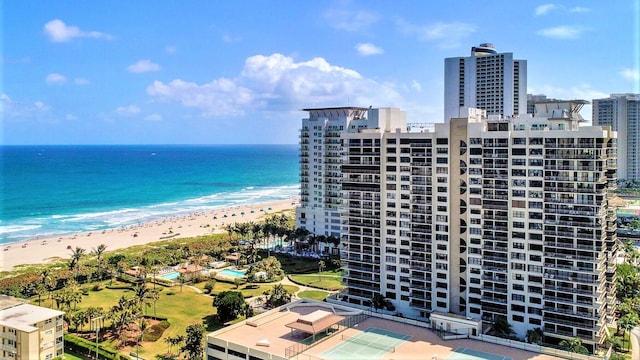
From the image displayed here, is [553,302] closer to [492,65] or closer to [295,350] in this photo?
[295,350]

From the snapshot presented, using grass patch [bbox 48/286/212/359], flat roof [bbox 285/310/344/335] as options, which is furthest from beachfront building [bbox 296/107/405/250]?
flat roof [bbox 285/310/344/335]

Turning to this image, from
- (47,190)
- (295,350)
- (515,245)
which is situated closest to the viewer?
(295,350)

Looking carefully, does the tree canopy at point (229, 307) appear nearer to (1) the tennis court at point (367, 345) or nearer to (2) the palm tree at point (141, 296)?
(2) the palm tree at point (141, 296)

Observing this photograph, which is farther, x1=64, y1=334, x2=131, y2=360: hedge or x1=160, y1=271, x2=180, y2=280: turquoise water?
x1=160, y1=271, x2=180, y2=280: turquoise water

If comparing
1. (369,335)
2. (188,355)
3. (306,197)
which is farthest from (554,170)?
(306,197)

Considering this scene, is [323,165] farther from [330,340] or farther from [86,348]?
[330,340]

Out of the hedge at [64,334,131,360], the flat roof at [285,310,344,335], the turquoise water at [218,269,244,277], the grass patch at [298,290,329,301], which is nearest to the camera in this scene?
the flat roof at [285,310,344,335]

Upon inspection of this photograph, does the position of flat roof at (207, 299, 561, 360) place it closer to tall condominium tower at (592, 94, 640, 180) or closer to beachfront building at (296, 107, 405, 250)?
beachfront building at (296, 107, 405, 250)
